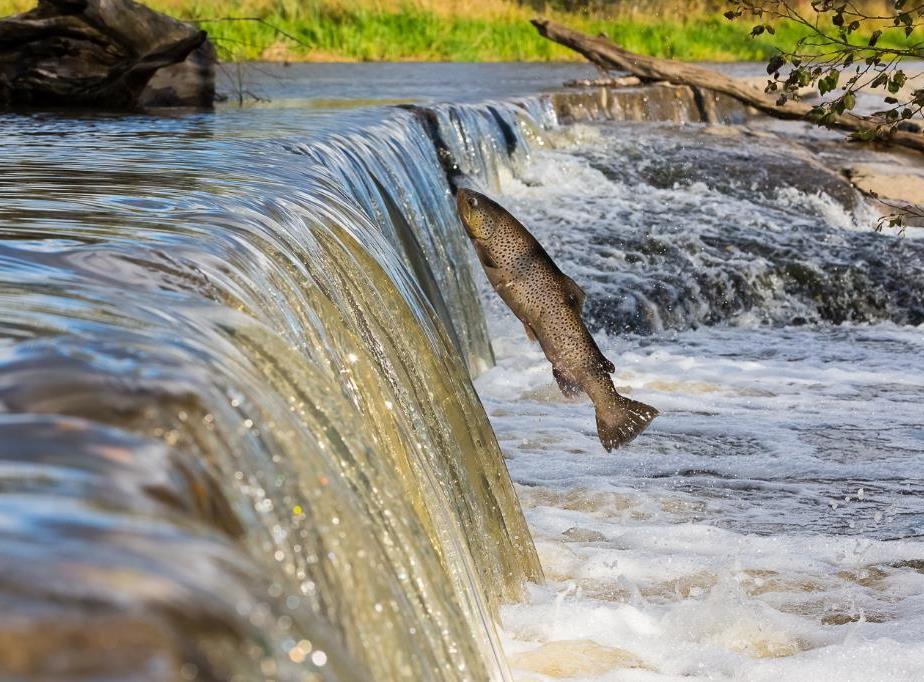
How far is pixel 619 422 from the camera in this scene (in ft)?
15.2

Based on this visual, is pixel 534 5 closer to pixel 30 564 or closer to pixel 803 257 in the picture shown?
pixel 803 257

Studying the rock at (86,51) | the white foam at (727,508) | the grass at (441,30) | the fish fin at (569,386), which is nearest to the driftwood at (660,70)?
the grass at (441,30)

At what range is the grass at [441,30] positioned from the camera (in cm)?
1853

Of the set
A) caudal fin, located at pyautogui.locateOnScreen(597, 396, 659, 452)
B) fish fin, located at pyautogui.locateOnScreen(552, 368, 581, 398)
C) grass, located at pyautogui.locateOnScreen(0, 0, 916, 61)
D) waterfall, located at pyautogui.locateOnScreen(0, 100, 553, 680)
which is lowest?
grass, located at pyautogui.locateOnScreen(0, 0, 916, 61)

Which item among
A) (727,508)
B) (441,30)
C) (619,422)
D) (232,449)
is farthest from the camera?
(441,30)

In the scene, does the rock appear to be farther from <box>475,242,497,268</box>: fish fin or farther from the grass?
the grass

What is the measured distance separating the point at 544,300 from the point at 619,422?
1.65ft

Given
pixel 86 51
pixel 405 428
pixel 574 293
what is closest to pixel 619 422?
pixel 574 293

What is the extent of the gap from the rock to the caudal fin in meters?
6.08

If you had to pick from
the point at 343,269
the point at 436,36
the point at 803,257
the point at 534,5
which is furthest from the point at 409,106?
the point at 534,5

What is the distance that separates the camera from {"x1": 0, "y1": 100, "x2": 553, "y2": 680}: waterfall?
122cm

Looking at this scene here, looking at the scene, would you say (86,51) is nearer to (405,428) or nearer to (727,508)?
(727,508)

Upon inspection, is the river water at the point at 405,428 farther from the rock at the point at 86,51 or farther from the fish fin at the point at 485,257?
the rock at the point at 86,51

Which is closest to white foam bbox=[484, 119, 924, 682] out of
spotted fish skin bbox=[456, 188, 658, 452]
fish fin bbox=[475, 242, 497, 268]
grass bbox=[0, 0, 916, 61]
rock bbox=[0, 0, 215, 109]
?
spotted fish skin bbox=[456, 188, 658, 452]
